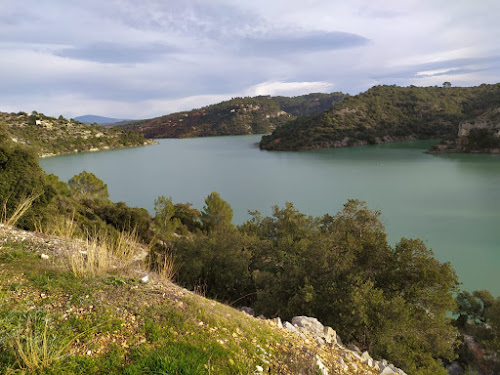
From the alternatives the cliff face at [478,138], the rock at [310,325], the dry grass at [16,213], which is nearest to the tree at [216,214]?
the dry grass at [16,213]

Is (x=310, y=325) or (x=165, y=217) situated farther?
(x=165, y=217)

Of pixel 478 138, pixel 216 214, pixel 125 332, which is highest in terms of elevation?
pixel 478 138

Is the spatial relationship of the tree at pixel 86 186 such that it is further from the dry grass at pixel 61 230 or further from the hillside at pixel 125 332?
the hillside at pixel 125 332

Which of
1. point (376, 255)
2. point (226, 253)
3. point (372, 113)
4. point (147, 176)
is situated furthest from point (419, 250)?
point (372, 113)

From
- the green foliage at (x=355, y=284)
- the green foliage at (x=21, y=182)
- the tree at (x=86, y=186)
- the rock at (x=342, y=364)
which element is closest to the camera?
the rock at (x=342, y=364)

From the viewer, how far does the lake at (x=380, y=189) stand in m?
15.5

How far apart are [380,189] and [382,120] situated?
53926mm

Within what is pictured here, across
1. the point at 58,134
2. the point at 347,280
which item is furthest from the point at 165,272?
the point at 58,134

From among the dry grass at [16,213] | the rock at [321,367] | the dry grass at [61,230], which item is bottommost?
the rock at [321,367]

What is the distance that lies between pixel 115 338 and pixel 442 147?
6047 centimetres

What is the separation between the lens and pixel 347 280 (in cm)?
635

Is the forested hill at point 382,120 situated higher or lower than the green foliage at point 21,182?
higher

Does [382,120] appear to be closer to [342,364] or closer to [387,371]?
[387,371]

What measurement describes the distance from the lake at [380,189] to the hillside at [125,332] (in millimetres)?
9254
